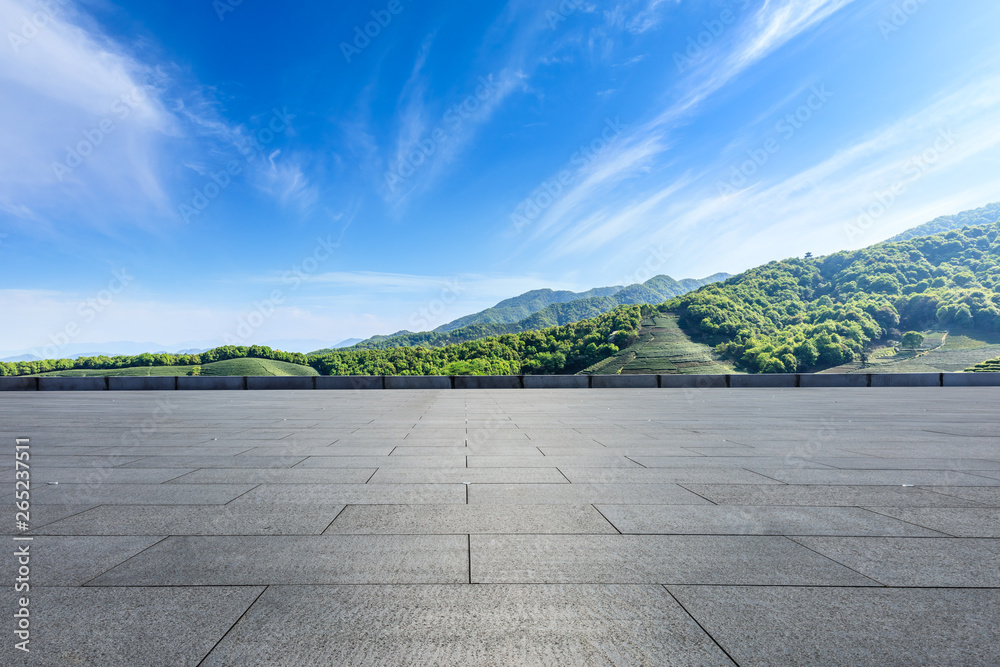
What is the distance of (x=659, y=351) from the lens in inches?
5098

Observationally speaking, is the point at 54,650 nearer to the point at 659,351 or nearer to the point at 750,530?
the point at 750,530

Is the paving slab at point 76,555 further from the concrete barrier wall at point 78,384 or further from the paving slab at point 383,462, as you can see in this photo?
the concrete barrier wall at point 78,384

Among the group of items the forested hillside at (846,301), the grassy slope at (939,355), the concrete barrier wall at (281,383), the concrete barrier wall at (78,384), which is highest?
the forested hillside at (846,301)

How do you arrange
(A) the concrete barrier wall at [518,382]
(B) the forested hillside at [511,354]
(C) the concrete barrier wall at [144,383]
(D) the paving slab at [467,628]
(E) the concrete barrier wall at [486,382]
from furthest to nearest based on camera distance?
(B) the forested hillside at [511,354] < (E) the concrete barrier wall at [486,382] < (A) the concrete barrier wall at [518,382] < (C) the concrete barrier wall at [144,383] < (D) the paving slab at [467,628]

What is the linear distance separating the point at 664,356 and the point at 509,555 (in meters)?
129

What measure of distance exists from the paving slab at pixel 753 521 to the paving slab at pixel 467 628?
1.39 meters

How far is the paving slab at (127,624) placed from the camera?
2637mm

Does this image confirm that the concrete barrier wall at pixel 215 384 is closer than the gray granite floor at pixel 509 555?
No

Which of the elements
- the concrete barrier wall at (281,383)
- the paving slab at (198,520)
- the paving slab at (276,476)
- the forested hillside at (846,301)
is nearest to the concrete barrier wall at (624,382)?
the concrete barrier wall at (281,383)

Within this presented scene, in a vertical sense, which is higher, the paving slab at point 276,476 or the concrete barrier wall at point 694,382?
the paving slab at point 276,476

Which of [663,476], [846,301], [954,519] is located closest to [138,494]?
[663,476]

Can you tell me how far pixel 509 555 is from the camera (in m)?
3.99

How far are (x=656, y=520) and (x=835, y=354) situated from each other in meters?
136

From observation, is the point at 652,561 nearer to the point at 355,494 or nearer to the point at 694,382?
the point at 355,494
